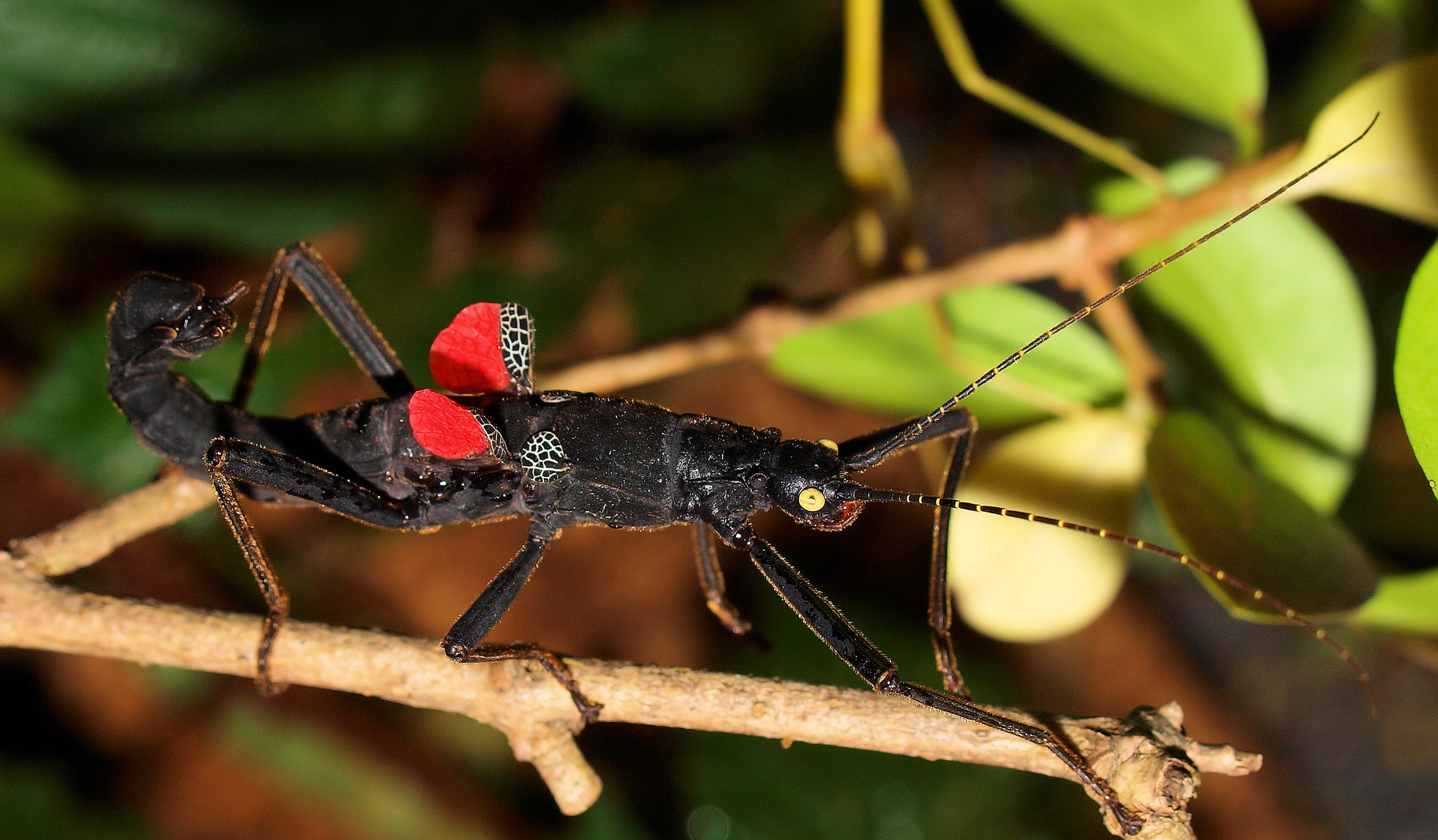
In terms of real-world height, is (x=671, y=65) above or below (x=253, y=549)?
above

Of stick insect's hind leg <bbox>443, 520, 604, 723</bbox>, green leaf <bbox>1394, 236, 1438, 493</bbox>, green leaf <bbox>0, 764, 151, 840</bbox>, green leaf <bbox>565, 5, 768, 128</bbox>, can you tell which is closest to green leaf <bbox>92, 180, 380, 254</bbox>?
green leaf <bbox>565, 5, 768, 128</bbox>

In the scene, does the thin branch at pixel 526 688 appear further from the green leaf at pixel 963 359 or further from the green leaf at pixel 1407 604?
the green leaf at pixel 963 359

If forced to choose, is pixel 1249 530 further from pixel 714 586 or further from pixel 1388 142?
pixel 714 586

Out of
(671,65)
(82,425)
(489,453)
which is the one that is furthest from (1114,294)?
(82,425)

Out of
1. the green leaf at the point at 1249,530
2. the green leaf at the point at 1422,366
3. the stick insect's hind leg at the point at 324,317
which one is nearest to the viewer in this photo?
the green leaf at the point at 1422,366

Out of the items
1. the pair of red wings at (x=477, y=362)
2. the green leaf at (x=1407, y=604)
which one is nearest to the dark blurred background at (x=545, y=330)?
the pair of red wings at (x=477, y=362)

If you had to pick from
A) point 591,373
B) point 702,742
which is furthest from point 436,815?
point 591,373
